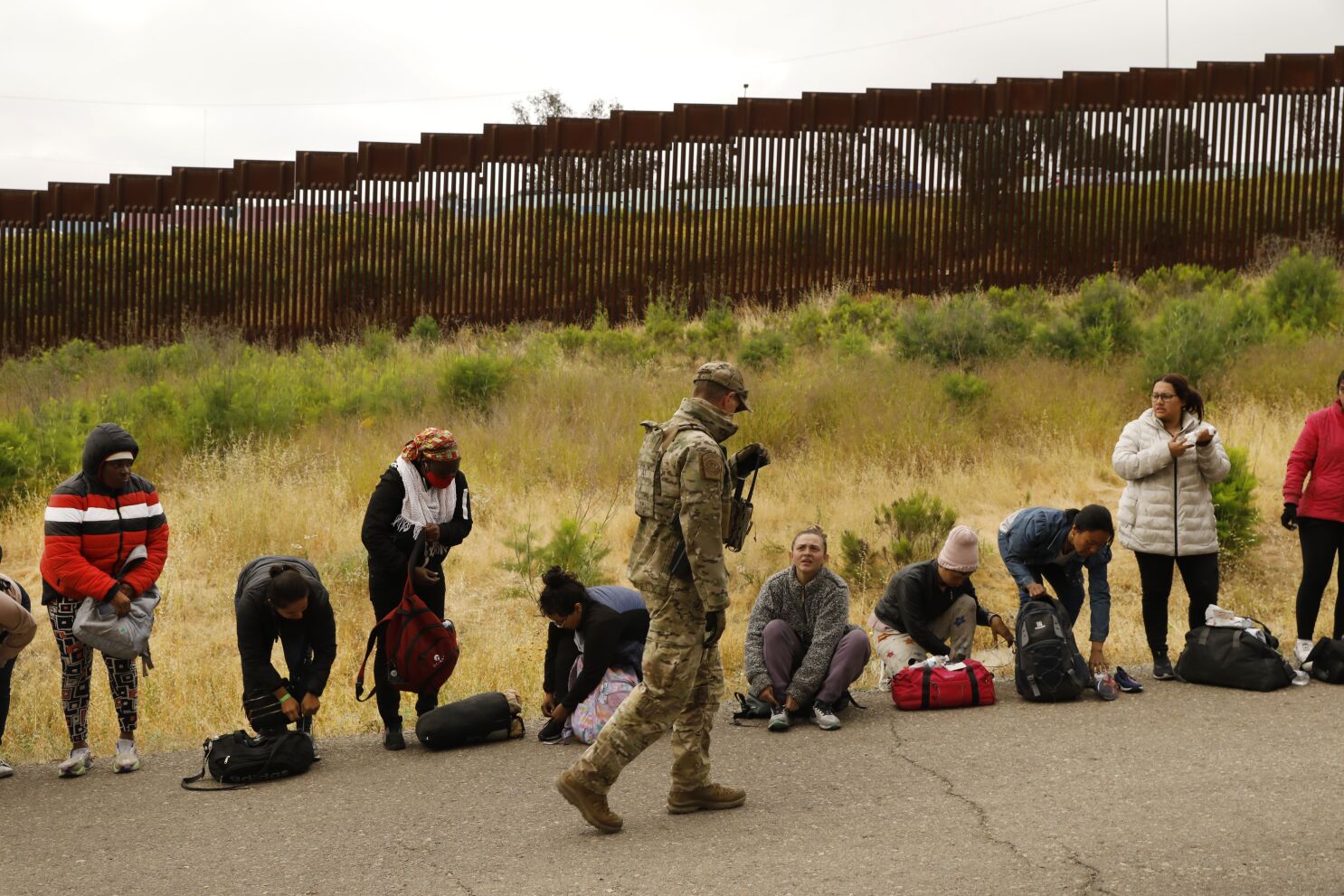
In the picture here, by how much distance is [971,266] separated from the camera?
20.1 m

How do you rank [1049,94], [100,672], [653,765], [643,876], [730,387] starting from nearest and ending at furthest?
[643,876] → [730,387] → [653,765] → [100,672] → [1049,94]

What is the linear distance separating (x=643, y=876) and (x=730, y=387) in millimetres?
2033

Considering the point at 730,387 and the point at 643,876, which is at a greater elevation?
the point at 730,387

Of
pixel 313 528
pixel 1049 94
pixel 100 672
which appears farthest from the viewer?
pixel 1049 94

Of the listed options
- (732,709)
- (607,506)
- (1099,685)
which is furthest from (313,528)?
(1099,685)

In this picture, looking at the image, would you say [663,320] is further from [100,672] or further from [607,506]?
[100,672]

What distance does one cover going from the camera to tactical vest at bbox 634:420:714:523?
19.1 ft

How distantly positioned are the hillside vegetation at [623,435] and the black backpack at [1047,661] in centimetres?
131

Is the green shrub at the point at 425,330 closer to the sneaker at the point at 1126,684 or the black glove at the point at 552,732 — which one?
the black glove at the point at 552,732

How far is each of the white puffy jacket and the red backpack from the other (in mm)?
4029

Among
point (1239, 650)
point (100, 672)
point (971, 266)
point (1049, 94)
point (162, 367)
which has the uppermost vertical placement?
point (1049, 94)

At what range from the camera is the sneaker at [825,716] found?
292 inches

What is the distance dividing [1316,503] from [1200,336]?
6665 mm

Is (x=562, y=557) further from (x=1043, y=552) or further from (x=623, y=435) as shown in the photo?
(x=1043, y=552)
